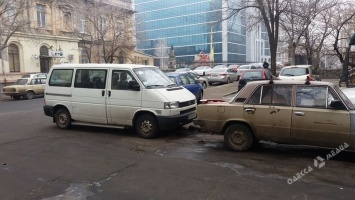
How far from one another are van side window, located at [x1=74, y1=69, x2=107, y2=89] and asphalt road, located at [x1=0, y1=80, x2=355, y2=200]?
148cm

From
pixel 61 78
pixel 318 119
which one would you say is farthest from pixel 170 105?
pixel 61 78

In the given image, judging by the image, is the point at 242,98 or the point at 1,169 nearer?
the point at 1,169

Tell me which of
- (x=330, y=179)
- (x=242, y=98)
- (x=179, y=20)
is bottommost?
(x=330, y=179)

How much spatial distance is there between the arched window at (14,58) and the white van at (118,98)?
3043cm

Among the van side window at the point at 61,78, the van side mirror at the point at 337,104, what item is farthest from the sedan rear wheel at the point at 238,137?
the van side window at the point at 61,78

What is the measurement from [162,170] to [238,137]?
197 centimetres

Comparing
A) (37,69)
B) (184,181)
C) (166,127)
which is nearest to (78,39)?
(37,69)

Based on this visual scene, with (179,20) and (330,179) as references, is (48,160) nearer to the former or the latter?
(330,179)

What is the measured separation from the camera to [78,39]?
4419 centimetres

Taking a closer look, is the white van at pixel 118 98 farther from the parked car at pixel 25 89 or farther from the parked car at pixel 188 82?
the parked car at pixel 25 89

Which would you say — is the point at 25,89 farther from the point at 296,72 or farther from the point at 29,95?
the point at 296,72

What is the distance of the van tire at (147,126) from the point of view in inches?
335

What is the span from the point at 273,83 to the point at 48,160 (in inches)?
186

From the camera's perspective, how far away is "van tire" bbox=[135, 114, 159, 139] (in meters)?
8.52
